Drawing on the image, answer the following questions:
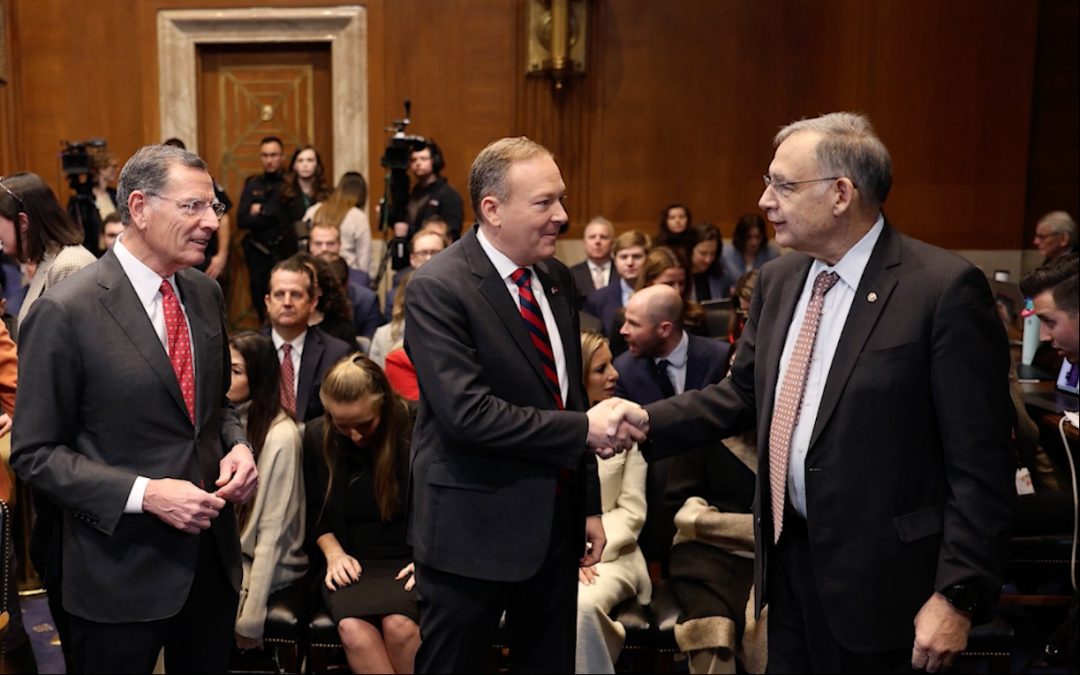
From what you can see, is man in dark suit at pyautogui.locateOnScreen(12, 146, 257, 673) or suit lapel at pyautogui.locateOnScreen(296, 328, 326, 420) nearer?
man in dark suit at pyautogui.locateOnScreen(12, 146, 257, 673)

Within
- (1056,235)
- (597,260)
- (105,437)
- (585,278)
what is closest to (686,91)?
(597,260)

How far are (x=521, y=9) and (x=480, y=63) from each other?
20.1 inches

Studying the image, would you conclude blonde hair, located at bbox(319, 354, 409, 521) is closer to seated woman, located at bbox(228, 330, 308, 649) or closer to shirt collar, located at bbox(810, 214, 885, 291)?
seated woman, located at bbox(228, 330, 308, 649)

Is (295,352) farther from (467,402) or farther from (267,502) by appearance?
(467,402)

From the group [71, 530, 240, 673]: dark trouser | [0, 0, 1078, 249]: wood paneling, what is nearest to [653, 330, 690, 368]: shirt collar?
[71, 530, 240, 673]: dark trouser

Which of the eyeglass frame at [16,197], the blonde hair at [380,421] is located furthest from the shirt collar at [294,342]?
the eyeglass frame at [16,197]

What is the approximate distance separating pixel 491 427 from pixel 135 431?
0.74m

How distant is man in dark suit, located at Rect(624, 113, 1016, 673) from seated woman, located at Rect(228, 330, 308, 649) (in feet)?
5.75

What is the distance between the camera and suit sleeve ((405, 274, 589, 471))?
2.28m

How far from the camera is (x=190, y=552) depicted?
232 cm

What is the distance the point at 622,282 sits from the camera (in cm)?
602

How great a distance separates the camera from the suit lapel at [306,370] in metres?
4.42

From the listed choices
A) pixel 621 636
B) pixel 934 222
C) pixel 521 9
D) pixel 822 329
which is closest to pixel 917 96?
pixel 934 222

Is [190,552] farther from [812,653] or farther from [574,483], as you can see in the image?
[812,653]
